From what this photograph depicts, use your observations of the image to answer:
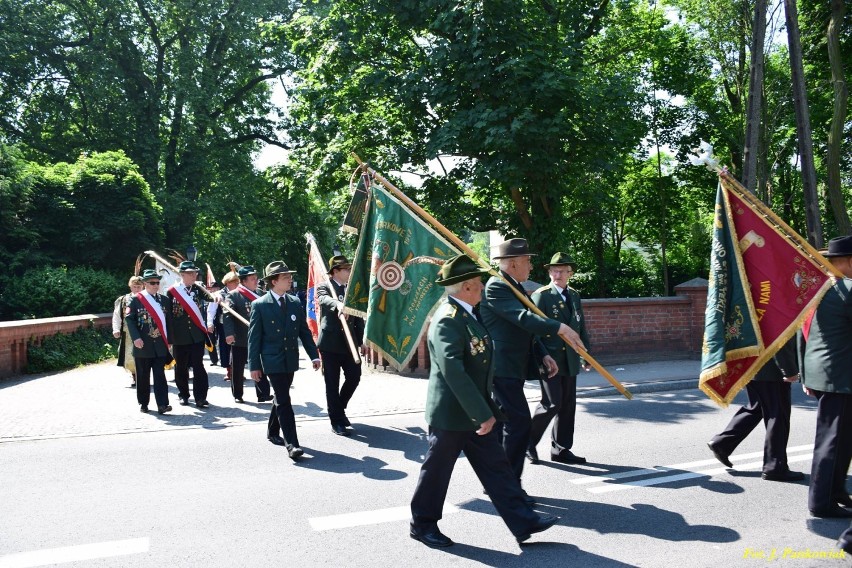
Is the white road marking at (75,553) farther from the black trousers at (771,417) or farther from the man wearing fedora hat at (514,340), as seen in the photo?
the black trousers at (771,417)

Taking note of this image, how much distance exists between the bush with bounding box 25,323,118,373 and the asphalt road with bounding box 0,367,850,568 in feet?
20.6

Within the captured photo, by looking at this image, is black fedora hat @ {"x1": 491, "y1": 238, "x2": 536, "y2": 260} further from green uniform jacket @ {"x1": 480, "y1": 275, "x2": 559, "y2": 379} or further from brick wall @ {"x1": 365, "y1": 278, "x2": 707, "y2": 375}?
brick wall @ {"x1": 365, "y1": 278, "x2": 707, "y2": 375}

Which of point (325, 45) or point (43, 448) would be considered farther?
point (325, 45)

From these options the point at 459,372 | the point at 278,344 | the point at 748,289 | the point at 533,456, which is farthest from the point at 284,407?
the point at 748,289

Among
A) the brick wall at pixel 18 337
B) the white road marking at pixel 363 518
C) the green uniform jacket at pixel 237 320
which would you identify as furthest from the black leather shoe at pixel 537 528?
the brick wall at pixel 18 337

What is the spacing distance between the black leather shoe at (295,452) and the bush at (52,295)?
1525 cm

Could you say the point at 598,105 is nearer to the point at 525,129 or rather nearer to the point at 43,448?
the point at 525,129

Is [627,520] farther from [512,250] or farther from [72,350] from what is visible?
[72,350]

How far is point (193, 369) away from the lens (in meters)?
10.0

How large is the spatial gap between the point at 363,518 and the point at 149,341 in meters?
5.45

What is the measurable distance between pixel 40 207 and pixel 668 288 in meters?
20.5

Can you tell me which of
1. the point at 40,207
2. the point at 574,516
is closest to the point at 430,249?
the point at 574,516

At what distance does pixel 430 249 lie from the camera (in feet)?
21.1

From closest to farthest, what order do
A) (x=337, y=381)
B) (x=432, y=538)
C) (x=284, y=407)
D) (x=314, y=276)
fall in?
(x=432, y=538)
(x=284, y=407)
(x=337, y=381)
(x=314, y=276)
